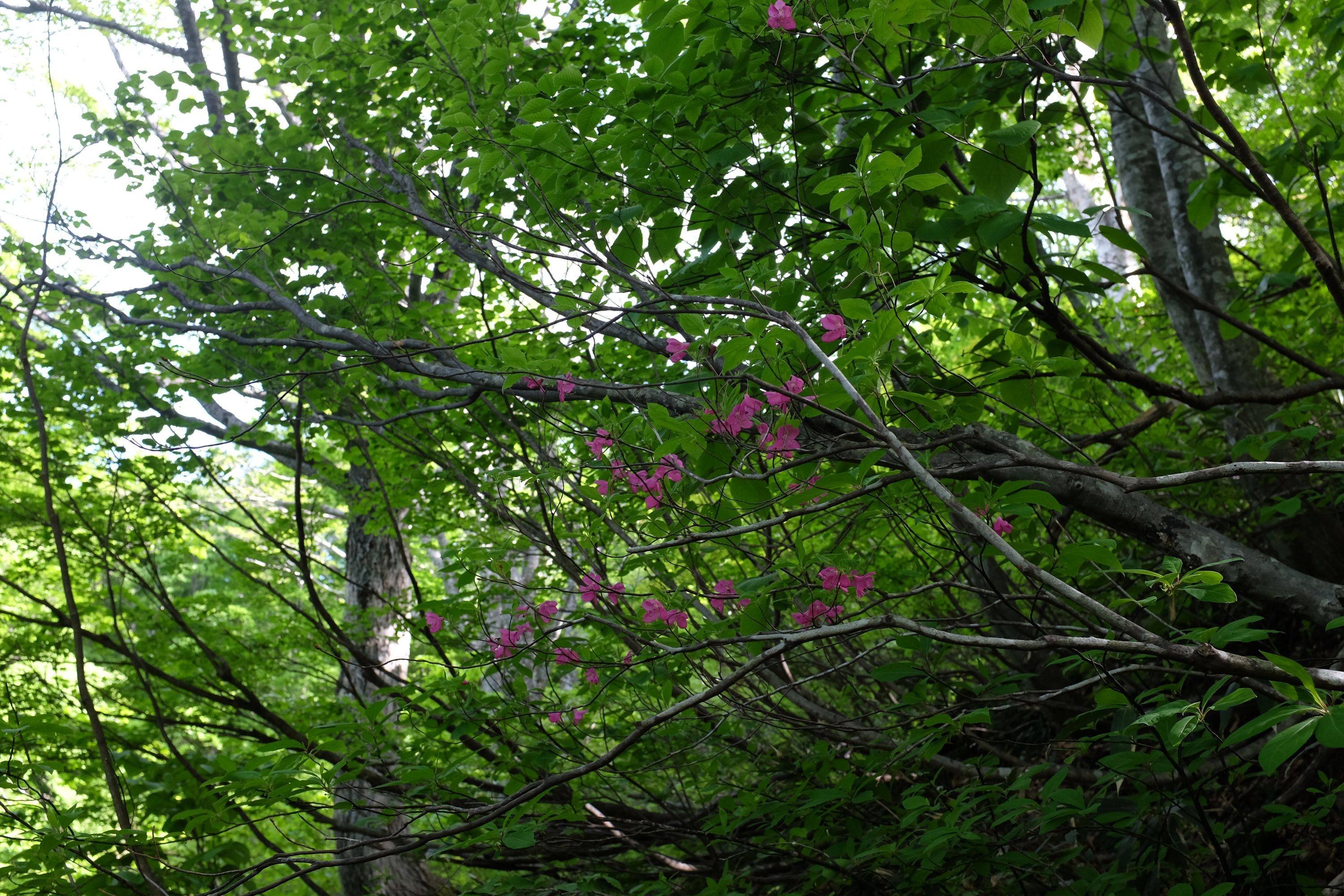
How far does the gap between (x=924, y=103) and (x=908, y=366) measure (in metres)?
0.83

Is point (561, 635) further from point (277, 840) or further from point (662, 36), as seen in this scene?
point (277, 840)

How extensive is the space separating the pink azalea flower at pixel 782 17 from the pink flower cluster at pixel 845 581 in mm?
1358

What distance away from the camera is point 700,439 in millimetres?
1768

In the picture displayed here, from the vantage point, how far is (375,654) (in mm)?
6988

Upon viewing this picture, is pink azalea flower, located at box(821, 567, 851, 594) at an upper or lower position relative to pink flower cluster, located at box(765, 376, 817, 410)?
lower

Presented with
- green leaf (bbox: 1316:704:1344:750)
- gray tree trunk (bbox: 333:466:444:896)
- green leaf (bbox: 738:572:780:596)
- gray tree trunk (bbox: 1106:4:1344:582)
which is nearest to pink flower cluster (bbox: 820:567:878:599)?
green leaf (bbox: 738:572:780:596)

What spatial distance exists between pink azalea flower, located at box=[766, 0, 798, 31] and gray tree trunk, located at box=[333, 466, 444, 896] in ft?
7.12

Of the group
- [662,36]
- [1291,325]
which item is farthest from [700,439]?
[1291,325]

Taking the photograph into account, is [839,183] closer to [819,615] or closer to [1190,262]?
[819,615]

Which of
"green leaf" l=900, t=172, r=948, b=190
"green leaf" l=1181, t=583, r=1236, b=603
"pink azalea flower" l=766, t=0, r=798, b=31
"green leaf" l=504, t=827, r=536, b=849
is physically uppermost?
"pink azalea flower" l=766, t=0, r=798, b=31

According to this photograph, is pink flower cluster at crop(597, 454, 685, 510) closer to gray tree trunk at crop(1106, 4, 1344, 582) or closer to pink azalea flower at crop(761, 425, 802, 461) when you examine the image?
pink azalea flower at crop(761, 425, 802, 461)

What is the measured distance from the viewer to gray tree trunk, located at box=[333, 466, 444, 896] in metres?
4.35

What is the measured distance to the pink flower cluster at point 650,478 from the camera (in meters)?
1.95

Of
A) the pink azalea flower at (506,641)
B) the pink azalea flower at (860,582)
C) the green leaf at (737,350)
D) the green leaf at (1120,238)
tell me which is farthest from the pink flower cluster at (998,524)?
the pink azalea flower at (506,641)
